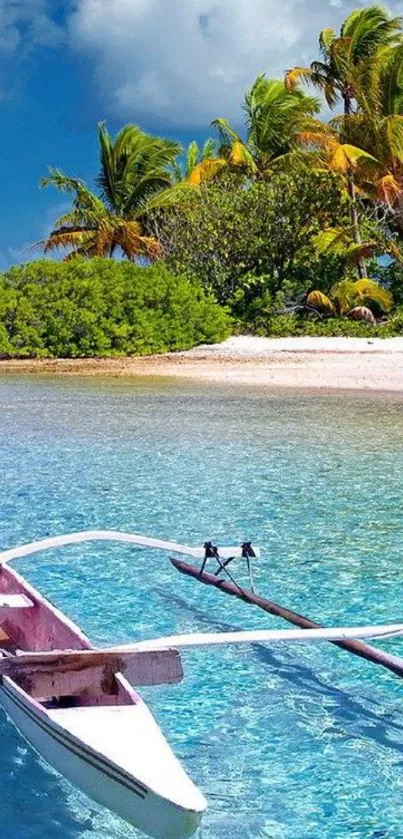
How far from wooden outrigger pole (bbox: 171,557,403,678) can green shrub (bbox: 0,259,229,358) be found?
1975cm


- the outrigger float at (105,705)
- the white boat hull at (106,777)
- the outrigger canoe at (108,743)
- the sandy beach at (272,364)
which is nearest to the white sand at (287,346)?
the sandy beach at (272,364)

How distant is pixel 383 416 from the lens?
50.5 ft

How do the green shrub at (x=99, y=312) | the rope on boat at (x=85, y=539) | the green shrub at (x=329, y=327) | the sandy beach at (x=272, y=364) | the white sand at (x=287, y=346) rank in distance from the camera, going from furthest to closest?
the green shrub at (x=329, y=327) → the green shrub at (x=99, y=312) → the white sand at (x=287, y=346) → the sandy beach at (x=272, y=364) → the rope on boat at (x=85, y=539)

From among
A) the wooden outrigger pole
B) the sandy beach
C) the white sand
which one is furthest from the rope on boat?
the white sand

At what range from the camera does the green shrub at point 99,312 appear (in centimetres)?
2609

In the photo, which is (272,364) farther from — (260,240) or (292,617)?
(292,617)

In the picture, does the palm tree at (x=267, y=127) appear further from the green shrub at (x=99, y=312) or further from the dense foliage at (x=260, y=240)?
the green shrub at (x=99, y=312)

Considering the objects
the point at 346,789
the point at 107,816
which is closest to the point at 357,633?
the point at 346,789

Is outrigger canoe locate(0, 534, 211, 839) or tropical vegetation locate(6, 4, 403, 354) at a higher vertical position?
tropical vegetation locate(6, 4, 403, 354)

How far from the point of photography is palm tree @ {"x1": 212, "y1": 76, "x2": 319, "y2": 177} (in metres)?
34.2

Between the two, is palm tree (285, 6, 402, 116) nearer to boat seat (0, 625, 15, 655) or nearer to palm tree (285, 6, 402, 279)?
palm tree (285, 6, 402, 279)

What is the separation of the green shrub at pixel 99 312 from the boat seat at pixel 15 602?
21.5 m

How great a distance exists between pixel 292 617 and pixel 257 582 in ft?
5.40

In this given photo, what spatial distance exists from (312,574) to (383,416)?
344 inches
